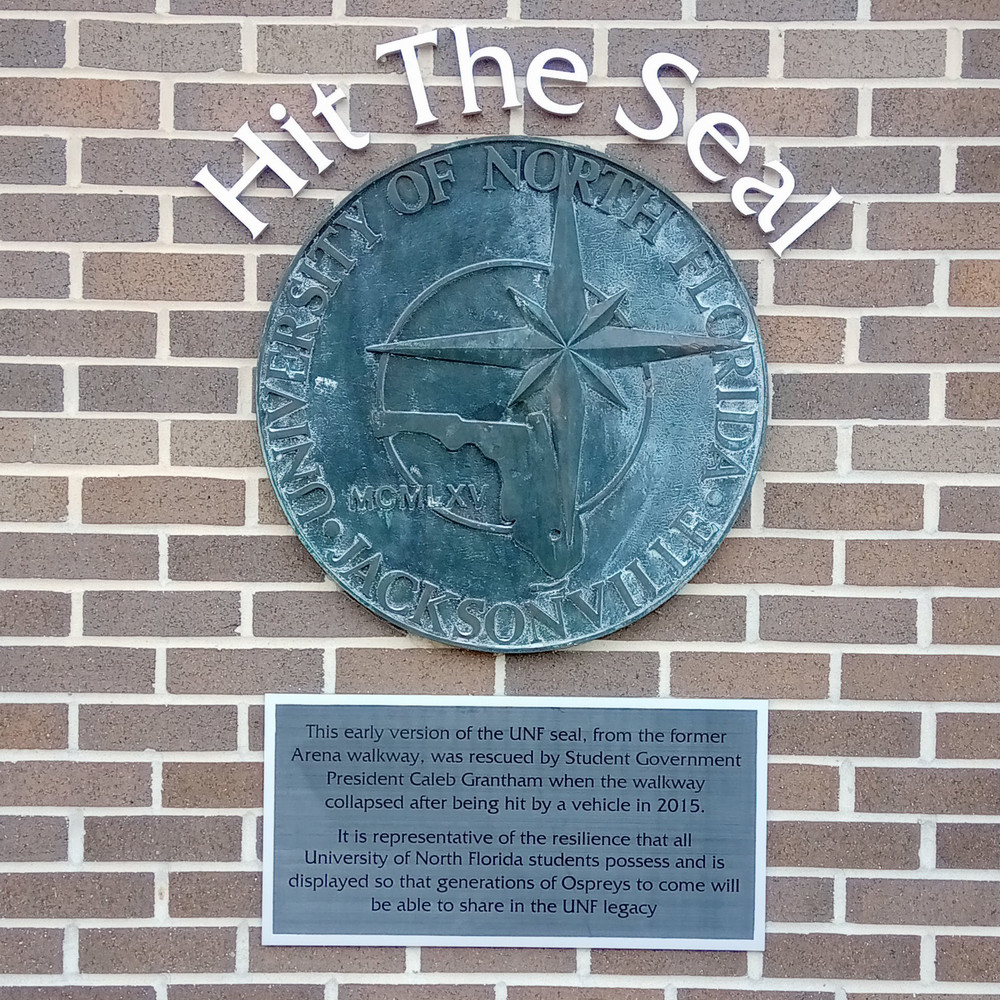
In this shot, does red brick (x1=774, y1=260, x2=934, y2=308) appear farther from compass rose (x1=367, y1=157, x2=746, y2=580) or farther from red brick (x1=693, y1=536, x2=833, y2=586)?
red brick (x1=693, y1=536, x2=833, y2=586)

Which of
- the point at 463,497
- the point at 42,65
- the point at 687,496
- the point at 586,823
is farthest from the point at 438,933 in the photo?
the point at 42,65

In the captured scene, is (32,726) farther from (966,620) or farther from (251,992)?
(966,620)

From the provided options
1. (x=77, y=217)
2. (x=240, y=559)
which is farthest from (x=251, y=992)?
(x=77, y=217)

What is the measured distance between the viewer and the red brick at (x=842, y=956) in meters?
2.31

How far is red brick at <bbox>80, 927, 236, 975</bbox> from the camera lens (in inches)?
90.7

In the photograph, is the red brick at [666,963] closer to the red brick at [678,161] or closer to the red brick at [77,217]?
the red brick at [678,161]

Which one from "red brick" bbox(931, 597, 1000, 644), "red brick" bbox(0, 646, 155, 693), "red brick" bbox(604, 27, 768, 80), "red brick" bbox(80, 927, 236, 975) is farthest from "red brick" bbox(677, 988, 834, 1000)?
"red brick" bbox(604, 27, 768, 80)

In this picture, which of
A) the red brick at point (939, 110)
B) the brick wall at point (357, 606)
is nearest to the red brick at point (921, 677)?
the brick wall at point (357, 606)

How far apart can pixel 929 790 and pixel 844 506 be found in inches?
26.5

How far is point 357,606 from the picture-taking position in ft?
7.54

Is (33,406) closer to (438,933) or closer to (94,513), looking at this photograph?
(94,513)

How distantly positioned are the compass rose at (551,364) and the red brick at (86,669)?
2.49 ft

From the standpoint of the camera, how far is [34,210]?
89.0 inches

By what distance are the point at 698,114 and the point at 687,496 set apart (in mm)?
844
